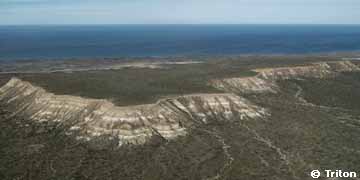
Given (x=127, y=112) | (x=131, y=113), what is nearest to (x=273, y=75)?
(x=131, y=113)

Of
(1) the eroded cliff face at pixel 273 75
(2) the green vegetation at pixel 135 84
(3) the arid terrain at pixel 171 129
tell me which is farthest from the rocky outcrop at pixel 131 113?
(1) the eroded cliff face at pixel 273 75

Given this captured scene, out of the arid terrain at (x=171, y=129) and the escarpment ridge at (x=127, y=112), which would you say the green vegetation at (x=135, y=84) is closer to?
the arid terrain at (x=171, y=129)

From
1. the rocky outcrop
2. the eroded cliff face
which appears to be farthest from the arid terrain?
the eroded cliff face

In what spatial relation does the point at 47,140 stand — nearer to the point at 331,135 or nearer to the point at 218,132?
the point at 218,132

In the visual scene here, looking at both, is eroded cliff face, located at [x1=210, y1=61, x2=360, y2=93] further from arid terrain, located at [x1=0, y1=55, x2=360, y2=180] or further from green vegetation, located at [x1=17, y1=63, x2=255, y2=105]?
green vegetation, located at [x1=17, y1=63, x2=255, y2=105]

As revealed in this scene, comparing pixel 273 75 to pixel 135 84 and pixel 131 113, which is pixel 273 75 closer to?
pixel 135 84

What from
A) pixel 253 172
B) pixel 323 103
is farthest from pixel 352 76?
pixel 253 172
